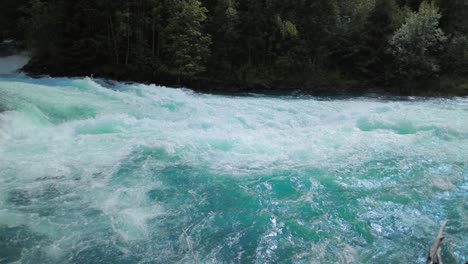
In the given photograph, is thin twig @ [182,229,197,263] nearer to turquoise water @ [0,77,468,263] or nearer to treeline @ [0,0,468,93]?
turquoise water @ [0,77,468,263]

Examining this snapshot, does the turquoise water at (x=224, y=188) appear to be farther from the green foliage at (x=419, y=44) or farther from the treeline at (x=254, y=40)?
the green foliage at (x=419, y=44)

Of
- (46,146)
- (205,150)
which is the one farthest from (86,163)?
(205,150)

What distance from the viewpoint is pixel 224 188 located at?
5.66m

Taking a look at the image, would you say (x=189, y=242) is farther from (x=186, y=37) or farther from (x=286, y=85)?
(x=286, y=85)

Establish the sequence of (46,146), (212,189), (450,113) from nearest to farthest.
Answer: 1. (212,189)
2. (46,146)
3. (450,113)

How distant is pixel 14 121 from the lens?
794cm

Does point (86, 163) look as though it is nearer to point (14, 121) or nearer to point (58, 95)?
point (14, 121)

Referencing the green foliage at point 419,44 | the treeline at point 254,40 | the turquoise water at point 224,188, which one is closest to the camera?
the turquoise water at point 224,188

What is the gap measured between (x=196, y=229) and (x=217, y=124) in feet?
15.2

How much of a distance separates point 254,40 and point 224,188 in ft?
54.2

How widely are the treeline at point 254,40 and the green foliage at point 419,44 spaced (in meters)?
0.05

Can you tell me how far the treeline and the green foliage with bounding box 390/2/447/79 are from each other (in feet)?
0.18

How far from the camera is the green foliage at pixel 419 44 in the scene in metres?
18.4

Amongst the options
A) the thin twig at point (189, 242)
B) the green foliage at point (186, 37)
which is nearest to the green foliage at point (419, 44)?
the green foliage at point (186, 37)
